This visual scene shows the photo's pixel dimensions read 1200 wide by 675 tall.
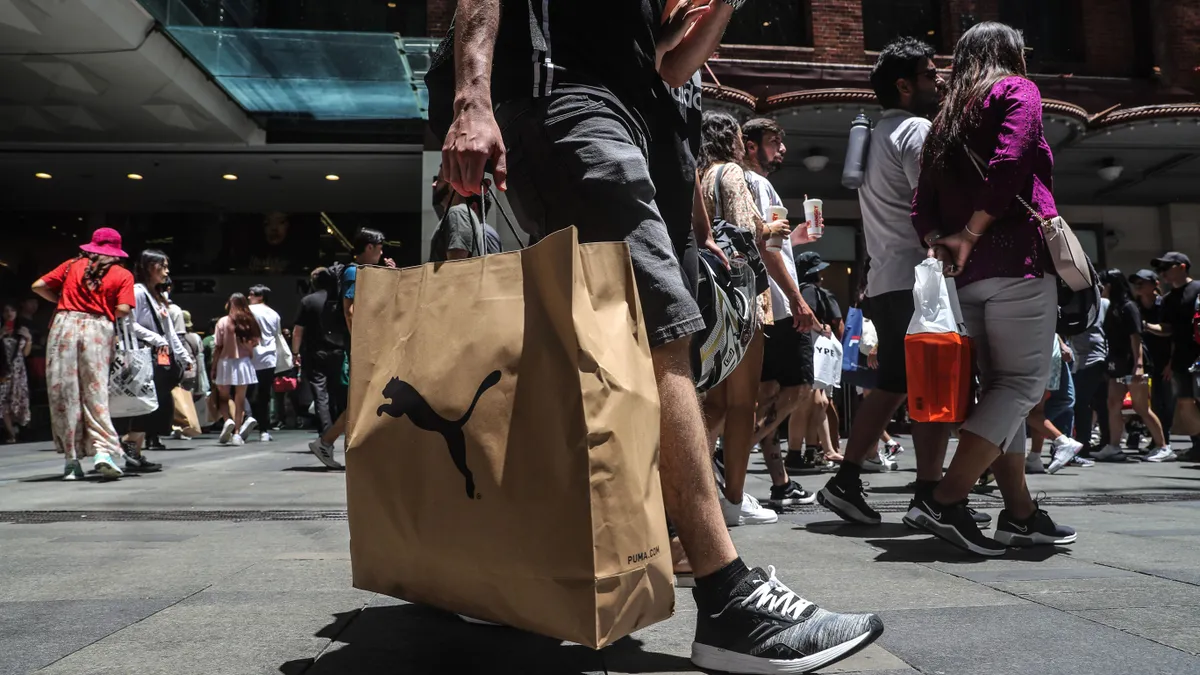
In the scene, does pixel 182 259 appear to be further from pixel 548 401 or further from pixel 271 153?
pixel 548 401

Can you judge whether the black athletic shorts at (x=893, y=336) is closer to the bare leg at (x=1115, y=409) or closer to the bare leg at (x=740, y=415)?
the bare leg at (x=740, y=415)

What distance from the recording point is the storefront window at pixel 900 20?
15.3 meters

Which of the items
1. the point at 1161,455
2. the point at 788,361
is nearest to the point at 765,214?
the point at 788,361

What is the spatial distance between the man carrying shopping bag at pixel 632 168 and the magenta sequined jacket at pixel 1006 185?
149cm

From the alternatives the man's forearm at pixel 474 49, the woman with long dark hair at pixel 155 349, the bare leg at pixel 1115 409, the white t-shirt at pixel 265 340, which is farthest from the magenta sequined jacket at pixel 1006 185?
the white t-shirt at pixel 265 340

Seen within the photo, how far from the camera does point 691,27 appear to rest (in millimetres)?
2090

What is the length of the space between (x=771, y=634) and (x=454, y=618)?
838 mm

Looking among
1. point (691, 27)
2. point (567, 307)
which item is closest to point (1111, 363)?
point (691, 27)

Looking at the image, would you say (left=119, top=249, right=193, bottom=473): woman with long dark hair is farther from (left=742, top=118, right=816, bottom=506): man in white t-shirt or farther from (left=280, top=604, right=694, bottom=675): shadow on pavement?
(left=280, top=604, right=694, bottom=675): shadow on pavement

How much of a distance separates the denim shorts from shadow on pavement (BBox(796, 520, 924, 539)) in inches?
84.4

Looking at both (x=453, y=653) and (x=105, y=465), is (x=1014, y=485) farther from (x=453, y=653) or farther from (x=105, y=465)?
(x=105, y=465)

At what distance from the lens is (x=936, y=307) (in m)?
3.28

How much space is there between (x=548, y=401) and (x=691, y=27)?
1.09 m

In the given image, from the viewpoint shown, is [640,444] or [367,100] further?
[367,100]
